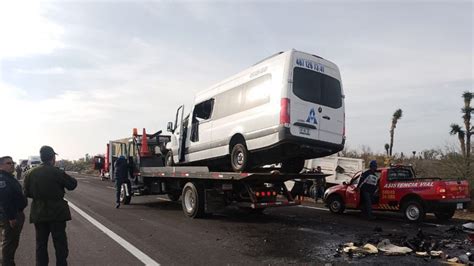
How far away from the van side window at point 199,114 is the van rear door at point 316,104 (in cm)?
321

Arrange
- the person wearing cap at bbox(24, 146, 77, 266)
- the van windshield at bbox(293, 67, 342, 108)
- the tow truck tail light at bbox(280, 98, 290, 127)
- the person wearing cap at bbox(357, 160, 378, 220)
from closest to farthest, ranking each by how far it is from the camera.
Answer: the person wearing cap at bbox(24, 146, 77, 266) → the tow truck tail light at bbox(280, 98, 290, 127) → the van windshield at bbox(293, 67, 342, 108) → the person wearing cap at bbox(357, 160, 378, 220)

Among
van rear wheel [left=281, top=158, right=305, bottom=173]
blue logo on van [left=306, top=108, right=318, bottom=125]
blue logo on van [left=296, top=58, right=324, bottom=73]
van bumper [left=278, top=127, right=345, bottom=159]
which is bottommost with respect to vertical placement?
van rear wheel [left=281, top=158, right=305, bottom=173]

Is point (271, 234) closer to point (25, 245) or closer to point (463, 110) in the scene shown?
Result: point (25, 245)

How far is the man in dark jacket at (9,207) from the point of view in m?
5.84

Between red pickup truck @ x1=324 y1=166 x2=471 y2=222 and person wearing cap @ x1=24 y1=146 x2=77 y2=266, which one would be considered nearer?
person wearing cap @ x1=24 y1=146 x2=77 y2=266

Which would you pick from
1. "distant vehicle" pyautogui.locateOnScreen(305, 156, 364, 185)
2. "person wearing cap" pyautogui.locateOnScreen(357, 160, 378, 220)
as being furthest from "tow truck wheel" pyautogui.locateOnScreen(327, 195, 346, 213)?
"distant vehicle" pyautogui.locateOnScreen(305, 156, 364, 185)

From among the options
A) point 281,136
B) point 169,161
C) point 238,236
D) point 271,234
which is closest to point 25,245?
point 238,236

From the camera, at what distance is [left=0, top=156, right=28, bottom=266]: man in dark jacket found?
5844 mm

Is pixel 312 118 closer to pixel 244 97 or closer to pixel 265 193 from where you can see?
pixel 244 97

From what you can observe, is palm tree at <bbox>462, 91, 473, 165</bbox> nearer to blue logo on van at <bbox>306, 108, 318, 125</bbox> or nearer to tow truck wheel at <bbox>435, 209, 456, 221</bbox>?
tow truck wheel at <bbox>435, 209, 456, 221</bbox>

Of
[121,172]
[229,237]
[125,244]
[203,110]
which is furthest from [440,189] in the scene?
[121,172]

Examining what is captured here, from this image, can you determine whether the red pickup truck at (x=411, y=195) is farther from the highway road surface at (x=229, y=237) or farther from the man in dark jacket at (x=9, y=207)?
the man in dark jacket at (x=9, y=207)

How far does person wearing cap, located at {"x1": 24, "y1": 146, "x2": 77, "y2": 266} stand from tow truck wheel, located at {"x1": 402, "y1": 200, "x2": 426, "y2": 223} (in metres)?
8.98

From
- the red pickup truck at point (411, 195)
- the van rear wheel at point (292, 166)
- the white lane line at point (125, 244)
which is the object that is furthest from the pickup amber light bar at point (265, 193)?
the white lane line at point (125, 244)
